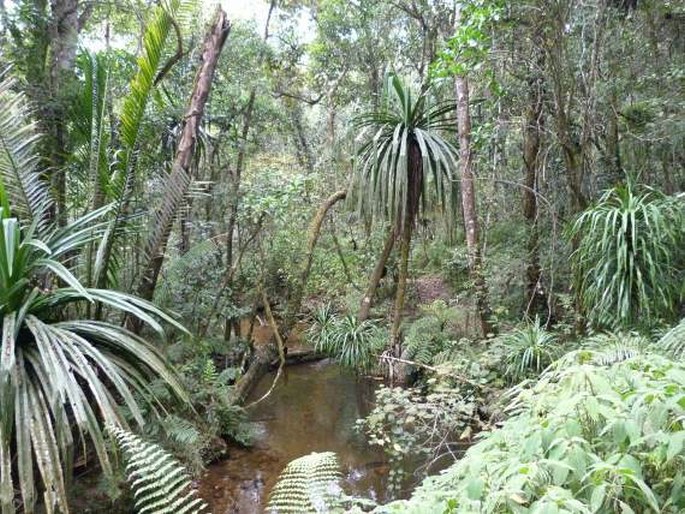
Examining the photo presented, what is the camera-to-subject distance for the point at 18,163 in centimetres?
314

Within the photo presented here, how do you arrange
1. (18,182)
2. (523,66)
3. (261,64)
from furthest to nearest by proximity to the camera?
(261,64) < (523,66) < (18,182)

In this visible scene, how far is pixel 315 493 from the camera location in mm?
1653

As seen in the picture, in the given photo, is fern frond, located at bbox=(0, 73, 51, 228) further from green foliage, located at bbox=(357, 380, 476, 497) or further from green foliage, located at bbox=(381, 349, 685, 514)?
green foliage, located at bbox=(381, 349, 685, 514)

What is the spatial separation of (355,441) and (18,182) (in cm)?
342

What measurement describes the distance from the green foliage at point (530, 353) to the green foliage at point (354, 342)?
6.15 feet

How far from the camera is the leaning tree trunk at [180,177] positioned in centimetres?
360

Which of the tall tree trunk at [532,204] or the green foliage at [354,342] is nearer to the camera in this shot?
the tall tree trunk at [532,204]

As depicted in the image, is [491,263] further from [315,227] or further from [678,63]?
[678,63]

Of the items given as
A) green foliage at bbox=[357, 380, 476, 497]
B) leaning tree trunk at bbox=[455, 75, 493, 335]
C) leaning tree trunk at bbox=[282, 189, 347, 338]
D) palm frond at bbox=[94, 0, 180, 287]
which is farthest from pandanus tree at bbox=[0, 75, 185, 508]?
leaning tree trunk at bbox=[455, 75, 493, 335]

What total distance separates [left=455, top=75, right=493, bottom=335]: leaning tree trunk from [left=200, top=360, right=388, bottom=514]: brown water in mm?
1678

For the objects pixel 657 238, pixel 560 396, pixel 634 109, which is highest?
pixel 634 109

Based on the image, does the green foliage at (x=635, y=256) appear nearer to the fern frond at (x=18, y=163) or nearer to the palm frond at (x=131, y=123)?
the palm frond at (x=131, y=123)

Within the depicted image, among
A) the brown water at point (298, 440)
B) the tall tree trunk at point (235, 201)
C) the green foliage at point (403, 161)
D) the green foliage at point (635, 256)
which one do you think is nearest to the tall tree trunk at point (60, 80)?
the tall tree trunk at point (235, 201)

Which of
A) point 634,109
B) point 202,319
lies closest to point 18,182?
point 202,319
